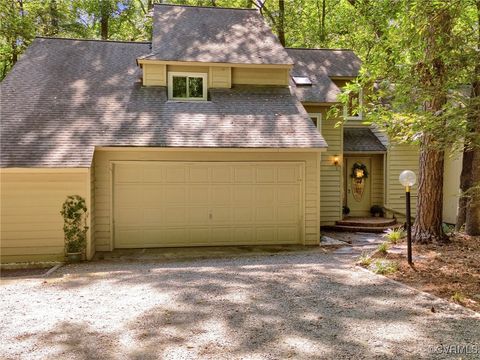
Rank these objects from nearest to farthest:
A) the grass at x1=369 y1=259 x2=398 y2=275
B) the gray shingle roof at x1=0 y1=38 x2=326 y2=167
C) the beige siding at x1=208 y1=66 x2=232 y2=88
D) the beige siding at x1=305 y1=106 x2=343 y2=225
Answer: the grass at x1=369 y1=259 x2=398 y2=275 → the gray shingle roof at x1=0 y1=38 x2=326 y2=167 → the beige siding at x1=208 y1=66 x2=232 y2=88 → the beige siding at x1=305 y1=106 x2=343 y2=225

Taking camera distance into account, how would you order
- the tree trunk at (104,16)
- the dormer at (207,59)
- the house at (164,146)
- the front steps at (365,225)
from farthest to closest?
the tree trunk at (104,16)
the front steps at (365,225)
the dormer at (207,59)
the house at (164,146)

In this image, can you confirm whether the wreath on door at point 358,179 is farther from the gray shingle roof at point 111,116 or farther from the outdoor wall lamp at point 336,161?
the gray shingle roof at point 111,116

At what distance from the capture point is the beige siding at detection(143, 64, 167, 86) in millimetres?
11922

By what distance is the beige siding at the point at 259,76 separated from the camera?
12359 mm

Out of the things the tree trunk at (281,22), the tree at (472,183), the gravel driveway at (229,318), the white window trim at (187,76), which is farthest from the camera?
the tree trunk at (281,22)

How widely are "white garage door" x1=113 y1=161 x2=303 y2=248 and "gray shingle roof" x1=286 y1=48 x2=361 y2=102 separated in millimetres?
4161

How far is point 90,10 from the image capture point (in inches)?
851

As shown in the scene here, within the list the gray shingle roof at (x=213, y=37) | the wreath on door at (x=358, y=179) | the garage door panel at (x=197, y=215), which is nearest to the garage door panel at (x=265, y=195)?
the garage door panel at (x=197, y=215)

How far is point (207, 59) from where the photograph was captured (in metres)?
11.9

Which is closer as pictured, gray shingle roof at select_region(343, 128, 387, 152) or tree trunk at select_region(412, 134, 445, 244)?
tree trunk at select_region(412, 134, 445, 244)

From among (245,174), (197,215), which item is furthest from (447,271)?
(197,215)

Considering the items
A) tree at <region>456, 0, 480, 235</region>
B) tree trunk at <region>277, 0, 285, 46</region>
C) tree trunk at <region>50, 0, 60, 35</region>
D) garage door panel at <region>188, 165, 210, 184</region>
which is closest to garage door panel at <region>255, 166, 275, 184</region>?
garage door panel at <region>188, 165, 210, 184</region>

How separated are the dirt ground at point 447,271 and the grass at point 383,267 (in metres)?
0.10

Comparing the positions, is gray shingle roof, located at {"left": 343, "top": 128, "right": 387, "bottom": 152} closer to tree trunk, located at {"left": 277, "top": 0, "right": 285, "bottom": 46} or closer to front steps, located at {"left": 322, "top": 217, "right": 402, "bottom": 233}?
front steps, located at {"left": 322, "top": 217, "right": 402, "bottom": 233}
